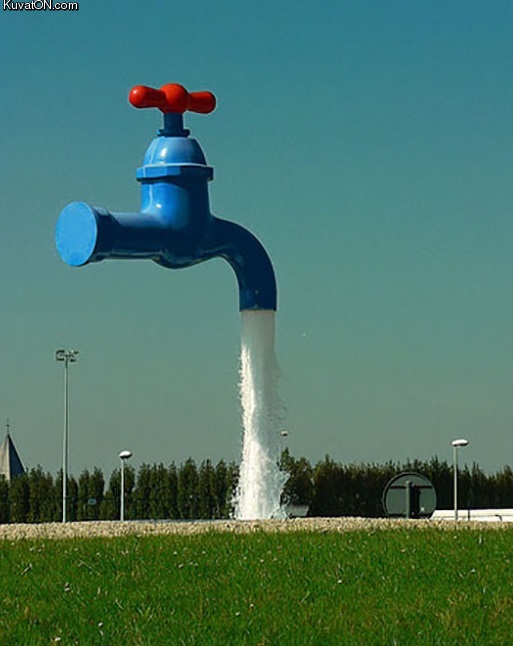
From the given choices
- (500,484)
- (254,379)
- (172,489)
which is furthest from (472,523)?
(500,484)

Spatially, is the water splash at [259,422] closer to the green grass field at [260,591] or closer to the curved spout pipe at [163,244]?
the curved spout pipe at [163,244]

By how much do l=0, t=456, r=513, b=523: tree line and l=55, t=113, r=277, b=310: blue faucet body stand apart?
452 inches

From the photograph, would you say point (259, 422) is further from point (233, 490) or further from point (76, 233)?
point (233, 490)

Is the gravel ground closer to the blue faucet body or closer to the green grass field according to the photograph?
the green grass field

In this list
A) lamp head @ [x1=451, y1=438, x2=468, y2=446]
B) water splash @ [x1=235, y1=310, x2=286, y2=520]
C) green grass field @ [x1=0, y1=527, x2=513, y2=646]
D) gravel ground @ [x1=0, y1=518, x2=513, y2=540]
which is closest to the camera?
green grass field @ [x1=0, y1=527, x2=513, y2=646]

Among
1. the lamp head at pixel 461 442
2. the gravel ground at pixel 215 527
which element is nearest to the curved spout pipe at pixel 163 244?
the gravel ground at pixel 215 527

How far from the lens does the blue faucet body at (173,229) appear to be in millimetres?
22500

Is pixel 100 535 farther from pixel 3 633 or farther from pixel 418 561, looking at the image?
pixel 3 633

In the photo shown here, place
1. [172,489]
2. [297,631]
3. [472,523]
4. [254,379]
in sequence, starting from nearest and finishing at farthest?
1. [297,631]
2. [472,523]
3. [254,379]
4. [172,489]

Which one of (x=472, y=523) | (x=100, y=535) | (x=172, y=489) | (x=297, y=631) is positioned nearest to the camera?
(x=297, y=631)

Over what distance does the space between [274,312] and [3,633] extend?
11.7 metres

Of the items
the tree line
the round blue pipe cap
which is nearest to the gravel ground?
the round blue pipe cap

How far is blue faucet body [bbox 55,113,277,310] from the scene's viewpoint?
2250cm

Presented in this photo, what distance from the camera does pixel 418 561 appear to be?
1531 cm
